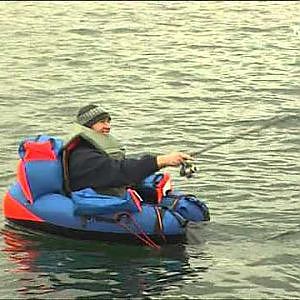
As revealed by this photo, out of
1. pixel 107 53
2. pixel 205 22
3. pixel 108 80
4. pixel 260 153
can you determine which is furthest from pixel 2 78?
pixel 205 22

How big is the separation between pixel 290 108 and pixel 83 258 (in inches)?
318

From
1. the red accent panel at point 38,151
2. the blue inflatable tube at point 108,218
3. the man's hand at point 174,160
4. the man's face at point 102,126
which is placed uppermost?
the man's face at point 102,126

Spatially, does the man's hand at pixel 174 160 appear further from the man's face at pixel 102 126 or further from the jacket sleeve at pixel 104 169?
the man's face at pixel 102 126

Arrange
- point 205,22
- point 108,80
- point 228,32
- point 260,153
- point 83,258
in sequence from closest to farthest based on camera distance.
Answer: point 83,258 → point 260,153 → point 108,80 → point 228,32 → point 205,22

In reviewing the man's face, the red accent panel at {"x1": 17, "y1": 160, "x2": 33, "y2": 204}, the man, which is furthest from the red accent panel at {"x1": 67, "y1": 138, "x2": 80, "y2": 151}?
the red accent panel at {"x1": 17, "y1": 160, "x2": 33, "y2": 204}

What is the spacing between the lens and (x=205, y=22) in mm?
28719

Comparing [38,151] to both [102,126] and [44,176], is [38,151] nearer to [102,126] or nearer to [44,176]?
[44,176]

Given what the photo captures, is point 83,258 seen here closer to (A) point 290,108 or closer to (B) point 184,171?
(B) point 184,171

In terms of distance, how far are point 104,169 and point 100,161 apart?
97mm

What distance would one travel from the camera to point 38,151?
10844mm

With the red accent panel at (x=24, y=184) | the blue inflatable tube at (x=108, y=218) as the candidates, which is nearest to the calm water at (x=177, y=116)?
the blue inflatable tube at (x=108, y=218)

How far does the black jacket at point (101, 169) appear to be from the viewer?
10406 mm

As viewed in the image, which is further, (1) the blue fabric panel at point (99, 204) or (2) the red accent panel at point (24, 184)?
(2) the red accent panel at point (24, 184)

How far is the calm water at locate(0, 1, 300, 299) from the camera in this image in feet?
33.2
